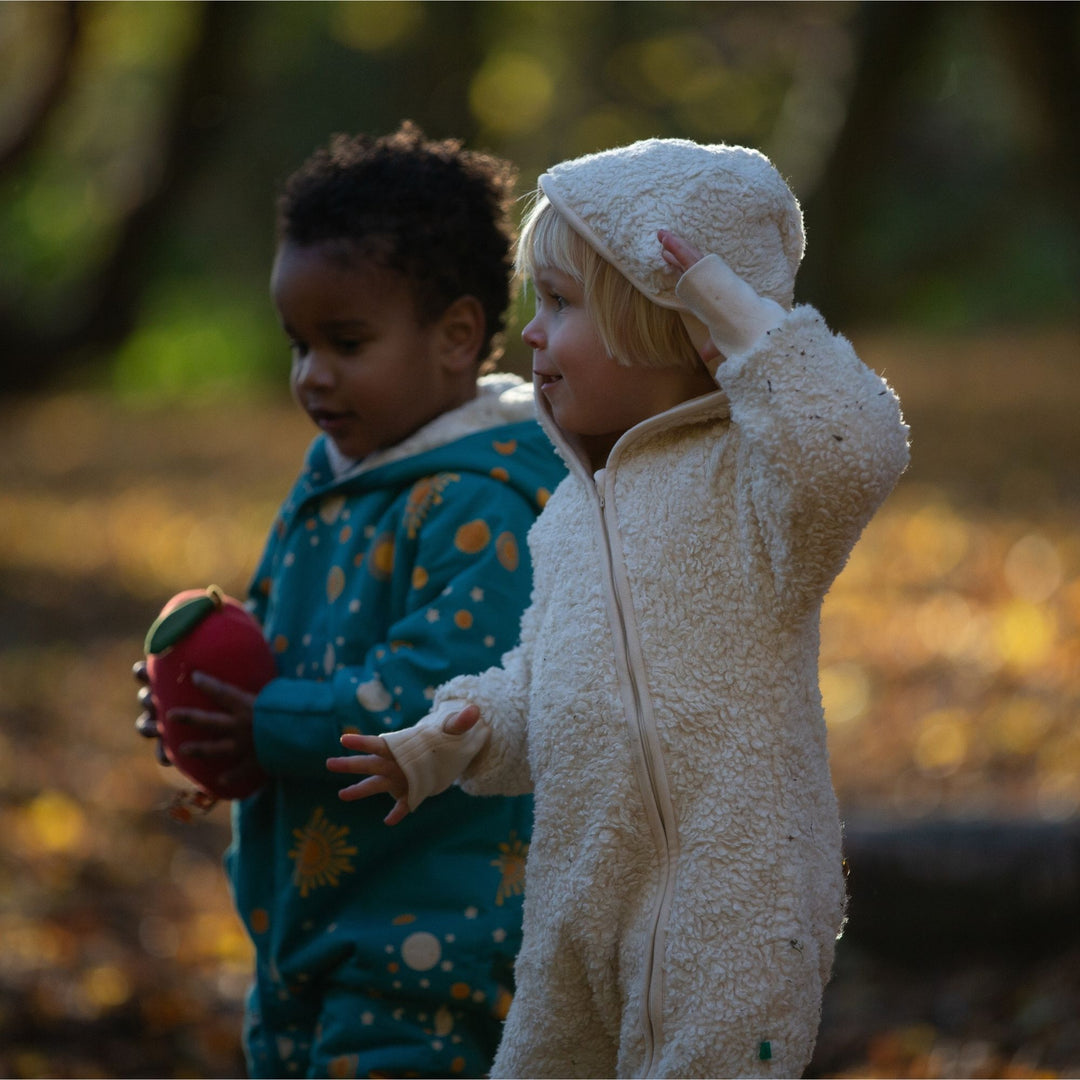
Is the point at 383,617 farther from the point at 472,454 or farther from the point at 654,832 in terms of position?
the point at 654,832

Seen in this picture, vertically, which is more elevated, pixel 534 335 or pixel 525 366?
pixel 525 366

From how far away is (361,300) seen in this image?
2.53m

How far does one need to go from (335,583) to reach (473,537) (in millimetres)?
307

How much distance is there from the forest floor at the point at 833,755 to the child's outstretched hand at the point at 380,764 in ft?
3.23

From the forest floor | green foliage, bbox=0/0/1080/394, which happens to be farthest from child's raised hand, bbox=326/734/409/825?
green foliage, bbox=0/0/1080/394

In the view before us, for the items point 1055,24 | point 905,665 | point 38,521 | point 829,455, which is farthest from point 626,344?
point 38,521

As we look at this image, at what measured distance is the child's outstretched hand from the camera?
1911 millimetres

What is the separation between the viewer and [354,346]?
2.54 meters

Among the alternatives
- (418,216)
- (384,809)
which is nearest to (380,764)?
(384,809)

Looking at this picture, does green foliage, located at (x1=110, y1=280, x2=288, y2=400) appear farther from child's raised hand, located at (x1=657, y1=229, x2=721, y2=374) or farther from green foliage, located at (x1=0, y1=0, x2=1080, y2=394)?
child's raised hand, located at (x1=657, y1=229, x2=721, y2=374)

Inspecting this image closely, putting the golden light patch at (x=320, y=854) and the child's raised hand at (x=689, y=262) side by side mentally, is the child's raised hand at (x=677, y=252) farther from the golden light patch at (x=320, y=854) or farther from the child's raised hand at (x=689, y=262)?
the golden light patch at (x=320, y=854)

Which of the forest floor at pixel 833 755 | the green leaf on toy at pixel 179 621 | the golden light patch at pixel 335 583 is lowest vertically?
the forest floor at pixel 833 755

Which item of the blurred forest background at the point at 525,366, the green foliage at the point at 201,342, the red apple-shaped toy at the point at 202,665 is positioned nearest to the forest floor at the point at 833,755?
the blurred forest background at the point at 525,366

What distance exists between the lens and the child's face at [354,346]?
2523mm
